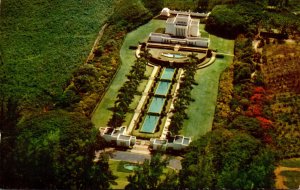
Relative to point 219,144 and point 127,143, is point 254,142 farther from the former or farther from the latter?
point 127,143

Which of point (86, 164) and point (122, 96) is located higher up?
point (122, 96)

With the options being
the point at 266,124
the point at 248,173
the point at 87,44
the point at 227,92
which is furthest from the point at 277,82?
the point at 87,44

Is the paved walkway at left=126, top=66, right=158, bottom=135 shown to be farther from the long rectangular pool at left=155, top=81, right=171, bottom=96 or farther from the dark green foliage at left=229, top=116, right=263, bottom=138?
the dark green foliage at left=229, top=116, right=263, bottom=138

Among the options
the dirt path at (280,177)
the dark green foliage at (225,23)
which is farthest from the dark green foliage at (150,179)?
the dark green foliage at (225,23)

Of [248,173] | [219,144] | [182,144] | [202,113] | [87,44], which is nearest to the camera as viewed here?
[248,173]

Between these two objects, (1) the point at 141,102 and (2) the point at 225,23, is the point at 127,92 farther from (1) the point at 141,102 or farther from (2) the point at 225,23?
(2) the point at 225,23

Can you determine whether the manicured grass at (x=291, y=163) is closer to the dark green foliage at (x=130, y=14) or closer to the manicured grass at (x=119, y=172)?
the manicured grass at (x=119, y=172)
